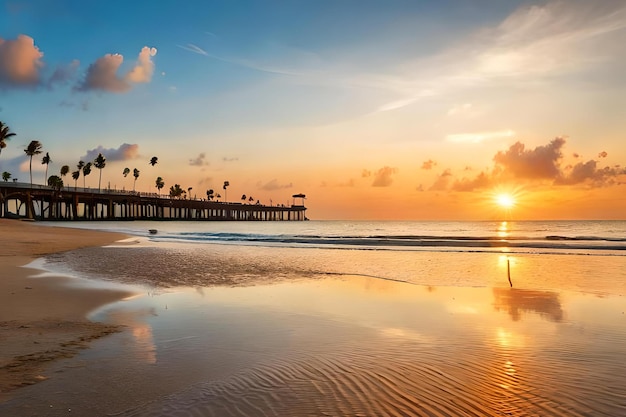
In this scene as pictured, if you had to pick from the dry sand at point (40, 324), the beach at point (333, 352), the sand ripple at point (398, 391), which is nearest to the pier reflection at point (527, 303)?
the beach at point (333, 352)

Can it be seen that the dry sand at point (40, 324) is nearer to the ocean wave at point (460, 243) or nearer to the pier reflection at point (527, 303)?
the pier reflection at point (527, 303)

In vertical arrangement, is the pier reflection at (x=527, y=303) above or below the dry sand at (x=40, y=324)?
below

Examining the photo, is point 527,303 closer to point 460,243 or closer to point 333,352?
point 333,352

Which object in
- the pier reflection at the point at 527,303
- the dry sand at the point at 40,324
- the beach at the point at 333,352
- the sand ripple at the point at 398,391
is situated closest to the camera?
the sand ripple at the point at 398,391

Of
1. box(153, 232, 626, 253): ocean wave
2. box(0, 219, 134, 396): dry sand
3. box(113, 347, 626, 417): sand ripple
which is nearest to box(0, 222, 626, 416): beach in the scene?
box(113, 347, 626, 417): sand ripple

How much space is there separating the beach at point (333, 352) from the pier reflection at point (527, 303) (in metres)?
0.06

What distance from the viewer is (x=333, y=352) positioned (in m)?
7.59

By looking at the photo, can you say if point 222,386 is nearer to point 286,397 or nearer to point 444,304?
point 286,397

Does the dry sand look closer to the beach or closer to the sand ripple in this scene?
the beach

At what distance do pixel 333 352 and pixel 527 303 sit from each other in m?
8.13

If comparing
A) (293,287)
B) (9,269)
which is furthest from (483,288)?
(9,269)

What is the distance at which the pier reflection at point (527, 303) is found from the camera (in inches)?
442

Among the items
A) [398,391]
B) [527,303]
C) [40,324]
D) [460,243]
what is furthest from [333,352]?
[460,243]

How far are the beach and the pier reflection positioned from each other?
6 cm
